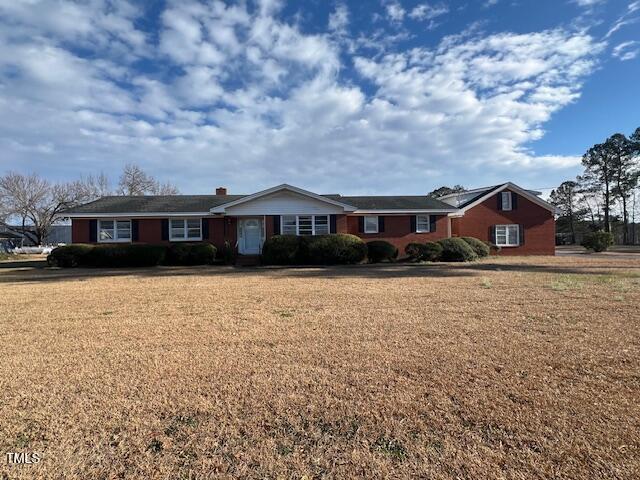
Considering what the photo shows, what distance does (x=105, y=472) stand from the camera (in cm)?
281

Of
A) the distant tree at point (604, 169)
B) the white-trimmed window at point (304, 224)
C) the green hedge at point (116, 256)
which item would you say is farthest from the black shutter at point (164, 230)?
the distant tree at point (604, 169)

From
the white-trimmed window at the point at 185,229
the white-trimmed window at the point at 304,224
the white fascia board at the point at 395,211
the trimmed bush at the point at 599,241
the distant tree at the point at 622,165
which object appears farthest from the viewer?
the distant tree at the point at 622,165

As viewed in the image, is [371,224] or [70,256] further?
[371,224]

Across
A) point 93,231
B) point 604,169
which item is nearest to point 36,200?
Result: point 93,231

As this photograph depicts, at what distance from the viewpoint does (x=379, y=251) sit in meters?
21.5

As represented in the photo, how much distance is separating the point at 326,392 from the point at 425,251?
18.2 metres

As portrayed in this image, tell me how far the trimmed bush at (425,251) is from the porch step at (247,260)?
8.40 m

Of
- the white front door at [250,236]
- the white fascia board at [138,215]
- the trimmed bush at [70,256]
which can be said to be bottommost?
the trimmed bush at [70,256]

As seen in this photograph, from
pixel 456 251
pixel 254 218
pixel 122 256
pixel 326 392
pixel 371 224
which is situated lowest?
pixel 326 392

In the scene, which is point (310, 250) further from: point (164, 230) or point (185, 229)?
point (164, 230)

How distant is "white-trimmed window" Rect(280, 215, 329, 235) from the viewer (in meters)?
22.5

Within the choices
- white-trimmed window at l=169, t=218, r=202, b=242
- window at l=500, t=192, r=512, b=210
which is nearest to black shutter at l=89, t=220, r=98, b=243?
white-trimmed window at l=169, t=218, r=202, b=242

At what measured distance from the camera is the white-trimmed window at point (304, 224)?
22.5 metres

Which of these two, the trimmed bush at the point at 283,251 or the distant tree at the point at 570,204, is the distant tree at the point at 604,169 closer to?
the distant tree at the point at 570,204
